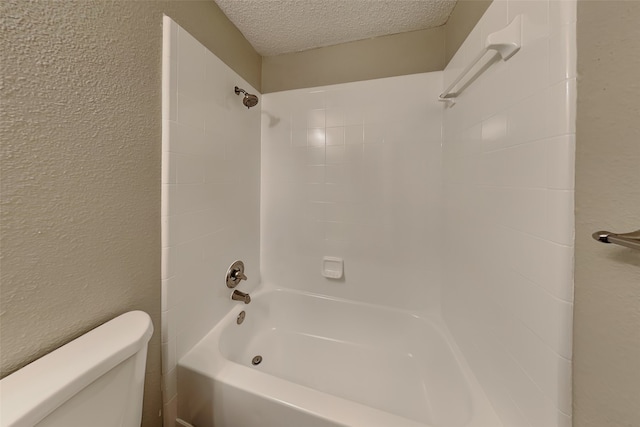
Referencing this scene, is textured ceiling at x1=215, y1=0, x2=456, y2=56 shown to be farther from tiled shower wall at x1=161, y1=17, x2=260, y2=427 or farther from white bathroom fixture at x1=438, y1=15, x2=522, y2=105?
white bathroom fixture at x1=438, y1=15, x2=522, y2=105

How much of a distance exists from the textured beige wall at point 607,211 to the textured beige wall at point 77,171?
1.24 meters

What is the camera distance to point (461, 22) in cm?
104

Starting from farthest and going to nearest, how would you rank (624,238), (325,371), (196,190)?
1. (325,371)
2. (196,190)
3. (624,238)

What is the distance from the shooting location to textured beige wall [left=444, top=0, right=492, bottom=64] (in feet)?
2.90

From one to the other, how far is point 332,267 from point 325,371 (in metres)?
0.60

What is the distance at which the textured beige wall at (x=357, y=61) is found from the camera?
4.20 ft

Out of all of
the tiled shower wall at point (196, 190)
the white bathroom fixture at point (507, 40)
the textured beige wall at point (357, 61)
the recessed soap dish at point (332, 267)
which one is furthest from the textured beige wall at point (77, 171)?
the white bathroom fixture at point (507, 40)

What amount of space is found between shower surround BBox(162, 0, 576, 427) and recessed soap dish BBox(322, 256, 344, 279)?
42mm

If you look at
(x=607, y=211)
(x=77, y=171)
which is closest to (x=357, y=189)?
(x=607, y=211)

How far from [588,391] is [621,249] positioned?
0.33 m

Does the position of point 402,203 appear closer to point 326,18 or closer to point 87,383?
point 326,18

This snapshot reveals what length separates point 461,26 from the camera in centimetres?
104

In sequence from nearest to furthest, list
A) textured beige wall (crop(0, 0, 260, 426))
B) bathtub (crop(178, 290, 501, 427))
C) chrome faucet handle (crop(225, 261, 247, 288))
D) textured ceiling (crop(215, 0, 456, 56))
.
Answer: textured beige wall (crop(0, 0, 260, 426)) < bathtub (crop(178, 290, 501, 427)) < textured ceiling (crop(215, 0, 456, 56)) < chrome faucet handle (crop(225, 261, 247, 288))

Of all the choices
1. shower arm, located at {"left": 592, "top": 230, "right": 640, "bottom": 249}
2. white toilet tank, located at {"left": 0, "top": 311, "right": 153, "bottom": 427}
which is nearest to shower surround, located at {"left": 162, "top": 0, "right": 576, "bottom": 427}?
shower arm, located at {"left": 592, "top": 230, "right": 640, "bottom": 249}
